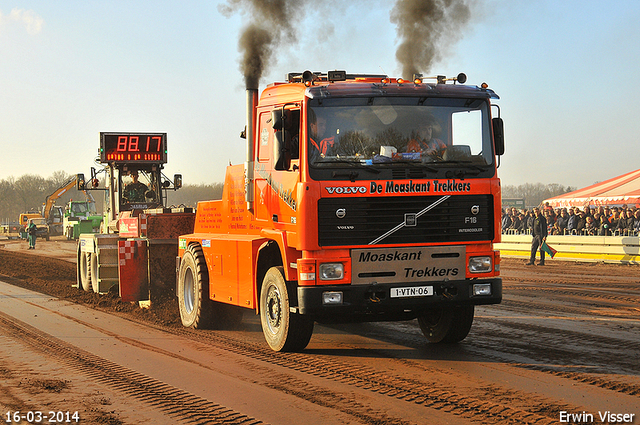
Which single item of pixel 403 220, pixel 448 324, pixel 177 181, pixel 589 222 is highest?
pixel 177 181

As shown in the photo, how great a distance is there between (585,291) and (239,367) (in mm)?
9466

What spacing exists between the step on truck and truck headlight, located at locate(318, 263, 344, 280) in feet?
19.5

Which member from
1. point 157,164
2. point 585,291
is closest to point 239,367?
point 585,291

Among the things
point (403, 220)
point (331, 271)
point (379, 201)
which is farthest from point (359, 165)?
point (331, 271)

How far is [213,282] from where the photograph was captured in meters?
10.3

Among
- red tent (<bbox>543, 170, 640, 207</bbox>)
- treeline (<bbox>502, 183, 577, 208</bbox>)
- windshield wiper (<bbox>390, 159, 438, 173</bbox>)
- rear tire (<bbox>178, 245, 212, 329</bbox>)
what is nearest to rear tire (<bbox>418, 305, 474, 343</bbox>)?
windshield wiper (<bbox>390, 159, 438, 173</bbox>)

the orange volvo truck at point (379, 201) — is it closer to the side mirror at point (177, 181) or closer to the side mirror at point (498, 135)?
the side mirror at point (498, 135)

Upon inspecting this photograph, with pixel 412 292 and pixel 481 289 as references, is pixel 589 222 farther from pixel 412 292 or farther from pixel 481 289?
pixel 412 292

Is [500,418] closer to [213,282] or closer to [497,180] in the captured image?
[497,180]

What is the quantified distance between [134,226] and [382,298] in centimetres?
722

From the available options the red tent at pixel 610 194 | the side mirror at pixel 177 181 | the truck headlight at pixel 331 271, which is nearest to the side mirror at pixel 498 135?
the truck headlight at pixel 331 271

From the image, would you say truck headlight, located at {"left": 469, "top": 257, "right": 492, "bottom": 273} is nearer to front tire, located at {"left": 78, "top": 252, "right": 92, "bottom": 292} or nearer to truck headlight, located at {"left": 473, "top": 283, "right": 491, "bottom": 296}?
truck headlight, located at {"left": 473, "top": 283, "right": 491, "bottom": 296}

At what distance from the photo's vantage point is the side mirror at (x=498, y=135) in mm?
8047

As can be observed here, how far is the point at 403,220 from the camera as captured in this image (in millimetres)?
7648
